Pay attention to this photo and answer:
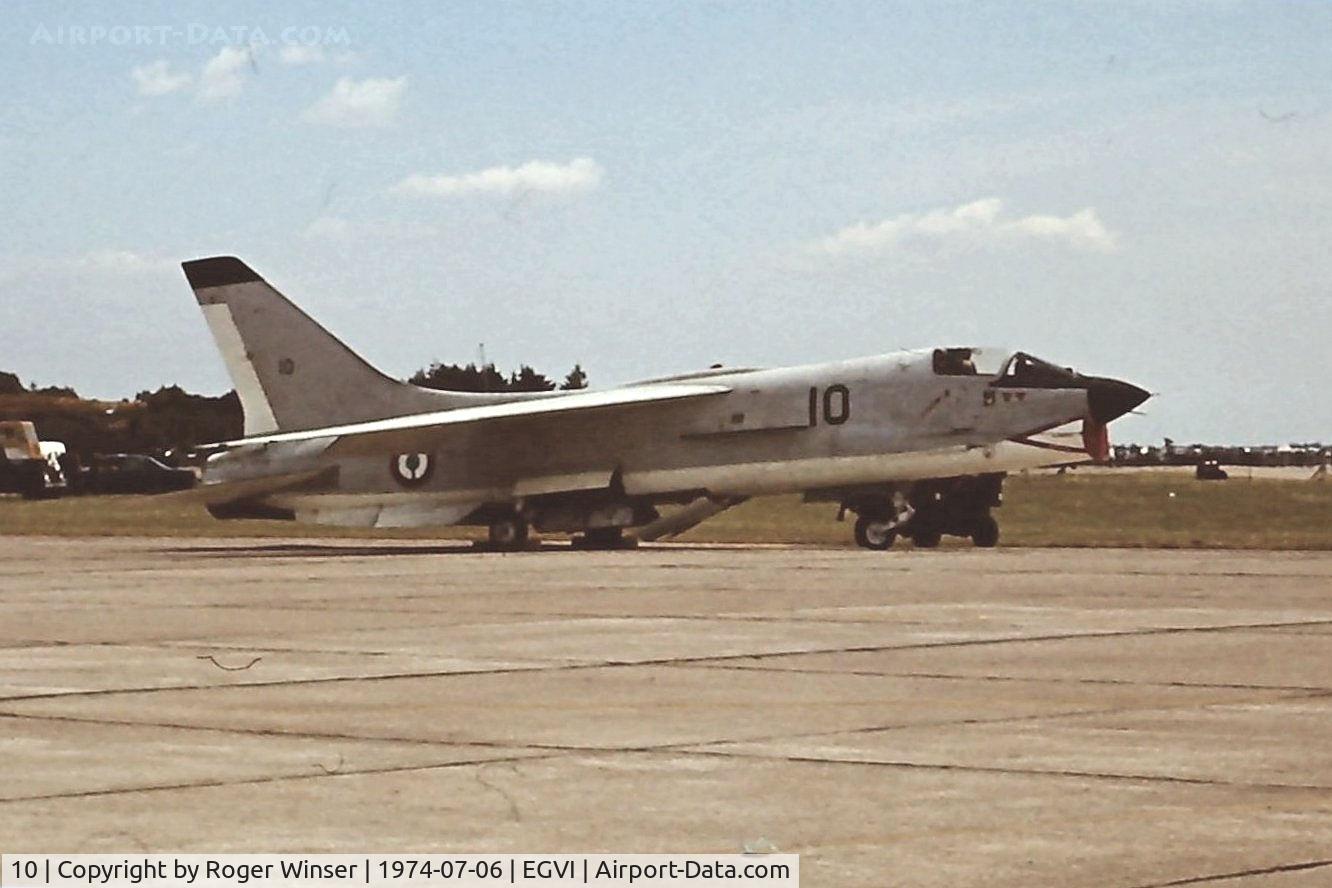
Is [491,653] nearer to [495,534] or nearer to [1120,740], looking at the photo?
[1120,740]

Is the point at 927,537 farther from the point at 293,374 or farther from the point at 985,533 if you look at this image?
the point at 293,374

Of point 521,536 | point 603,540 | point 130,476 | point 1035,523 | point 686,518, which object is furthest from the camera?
point 130,476

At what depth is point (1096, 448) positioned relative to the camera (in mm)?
28891

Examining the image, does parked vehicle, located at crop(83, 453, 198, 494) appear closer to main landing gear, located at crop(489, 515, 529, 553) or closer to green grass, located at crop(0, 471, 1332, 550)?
green grass, located at crop(0, 471, 1332, 550)

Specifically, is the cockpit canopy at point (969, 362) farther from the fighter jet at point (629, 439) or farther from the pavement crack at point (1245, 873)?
→ the pavement crack at point (1245, 873)

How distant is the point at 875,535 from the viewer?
30.2 m

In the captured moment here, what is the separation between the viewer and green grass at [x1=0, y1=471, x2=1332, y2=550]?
3309 centimetres

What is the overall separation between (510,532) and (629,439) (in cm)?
249

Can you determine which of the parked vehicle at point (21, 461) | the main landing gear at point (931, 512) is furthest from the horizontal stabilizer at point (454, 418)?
the parked vehicle at point (21, 461)

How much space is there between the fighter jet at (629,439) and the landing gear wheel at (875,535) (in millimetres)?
25

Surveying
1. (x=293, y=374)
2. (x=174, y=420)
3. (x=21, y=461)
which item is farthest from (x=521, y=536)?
(x=174, y=420)

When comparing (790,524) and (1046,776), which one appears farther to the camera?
(790,524)

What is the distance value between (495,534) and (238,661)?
19641 mm

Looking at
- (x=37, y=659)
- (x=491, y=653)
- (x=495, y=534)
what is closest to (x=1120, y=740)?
(x=491, y=653)
